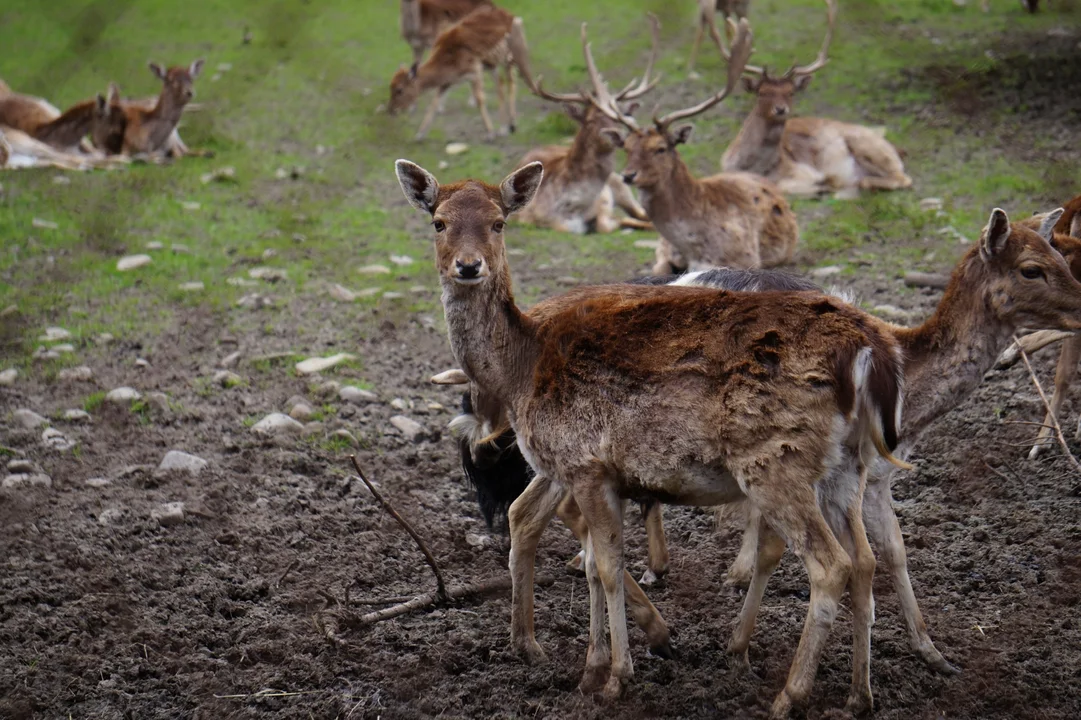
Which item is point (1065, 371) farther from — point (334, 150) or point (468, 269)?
point (334, 150)

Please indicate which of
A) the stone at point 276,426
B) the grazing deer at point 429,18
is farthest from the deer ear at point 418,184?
the grazing deer at point 429,18

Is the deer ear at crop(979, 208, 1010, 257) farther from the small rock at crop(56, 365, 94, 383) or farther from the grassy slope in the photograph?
the small rock at crop(56, 365, 94, 383)

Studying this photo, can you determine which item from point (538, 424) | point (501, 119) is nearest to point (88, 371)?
point (538, 424)

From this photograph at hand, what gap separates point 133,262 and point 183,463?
4.13m

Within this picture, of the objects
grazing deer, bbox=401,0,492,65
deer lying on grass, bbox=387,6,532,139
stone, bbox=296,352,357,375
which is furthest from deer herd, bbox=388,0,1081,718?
grazing deer, bbox=401,0,492,65

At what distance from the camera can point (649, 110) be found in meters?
14.8

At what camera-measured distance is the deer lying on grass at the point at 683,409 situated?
12.7ft

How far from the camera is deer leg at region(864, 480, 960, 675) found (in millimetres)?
4434

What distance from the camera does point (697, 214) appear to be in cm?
1018

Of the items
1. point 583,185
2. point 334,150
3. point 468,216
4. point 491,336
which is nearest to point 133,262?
point 583,185

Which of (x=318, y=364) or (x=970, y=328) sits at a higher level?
(x=970, y=328)

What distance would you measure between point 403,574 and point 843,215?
7.37 m

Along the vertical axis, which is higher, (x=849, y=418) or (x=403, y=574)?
(x=849, y=418)

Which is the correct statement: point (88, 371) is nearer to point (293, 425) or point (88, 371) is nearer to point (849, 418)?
point (293, 425)
